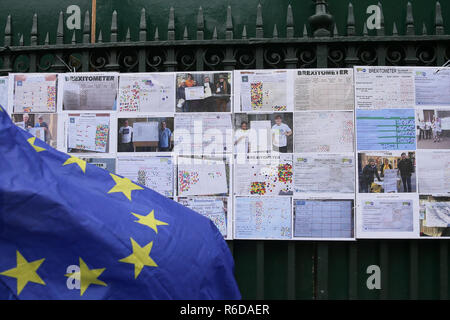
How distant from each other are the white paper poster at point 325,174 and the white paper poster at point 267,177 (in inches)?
3.0

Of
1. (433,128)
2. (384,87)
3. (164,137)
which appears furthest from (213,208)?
(433,128)

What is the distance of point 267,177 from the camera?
13.7ft

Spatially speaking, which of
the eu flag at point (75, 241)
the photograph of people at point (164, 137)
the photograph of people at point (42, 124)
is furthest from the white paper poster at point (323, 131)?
the photograph of people at point (42, 124)

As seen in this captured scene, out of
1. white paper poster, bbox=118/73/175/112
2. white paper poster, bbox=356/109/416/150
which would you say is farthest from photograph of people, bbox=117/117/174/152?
white paper poster, bbox=356/109/416/150

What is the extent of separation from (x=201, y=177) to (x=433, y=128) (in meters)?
1.91

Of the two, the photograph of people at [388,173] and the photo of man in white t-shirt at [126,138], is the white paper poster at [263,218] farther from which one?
the photo of man in white t-shirt at [126,138]

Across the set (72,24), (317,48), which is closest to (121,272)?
(317,48)

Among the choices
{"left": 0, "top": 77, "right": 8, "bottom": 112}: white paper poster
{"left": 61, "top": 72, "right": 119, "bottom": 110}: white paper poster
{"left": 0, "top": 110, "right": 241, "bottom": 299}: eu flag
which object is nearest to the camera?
{"left": 0, "top": 110, "right": 241, "bottom": 299}: eu flag

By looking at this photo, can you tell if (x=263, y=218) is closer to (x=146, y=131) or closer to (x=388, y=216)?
(x=388, y=216)

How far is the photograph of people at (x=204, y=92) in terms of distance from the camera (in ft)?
14.0

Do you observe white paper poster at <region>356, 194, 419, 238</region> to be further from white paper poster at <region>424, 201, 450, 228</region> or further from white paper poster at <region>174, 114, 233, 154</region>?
white paper poster at <region>174, 114, 233, 154</region>

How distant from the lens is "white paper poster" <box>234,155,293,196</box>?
4.16 m

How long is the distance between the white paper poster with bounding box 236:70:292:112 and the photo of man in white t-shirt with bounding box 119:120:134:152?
93 centimetres
